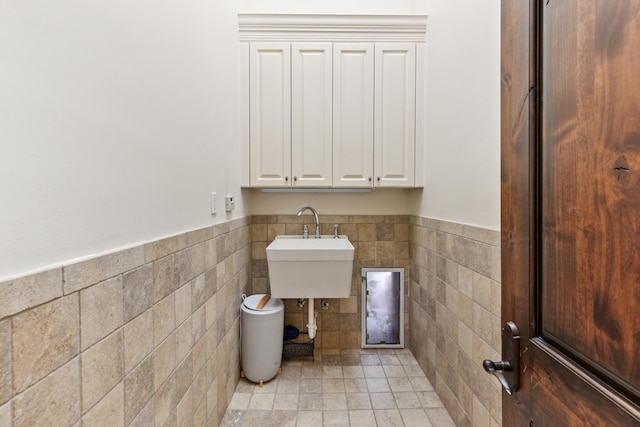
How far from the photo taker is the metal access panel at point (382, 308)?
8.11 feet

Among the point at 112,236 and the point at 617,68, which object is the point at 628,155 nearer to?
the point at 617,68

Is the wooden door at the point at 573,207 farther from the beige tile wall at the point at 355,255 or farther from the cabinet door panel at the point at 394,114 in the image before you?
the beige tile wall at the point at 355,255

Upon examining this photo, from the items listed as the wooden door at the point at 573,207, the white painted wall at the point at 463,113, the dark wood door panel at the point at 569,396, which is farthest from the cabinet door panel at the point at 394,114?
the dark wood door panel at the point at 569,396

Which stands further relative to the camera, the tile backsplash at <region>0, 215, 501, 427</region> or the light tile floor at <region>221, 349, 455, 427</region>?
the light tile floor at <region>221, 349, 455, 427</region>

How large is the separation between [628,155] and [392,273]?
216 centimetres

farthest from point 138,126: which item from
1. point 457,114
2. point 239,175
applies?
point 457,114

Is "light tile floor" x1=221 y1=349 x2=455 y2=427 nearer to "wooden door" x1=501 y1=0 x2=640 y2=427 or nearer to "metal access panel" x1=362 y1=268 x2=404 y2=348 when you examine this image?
"metal access panel" x1=362 y1=268 x2=404 y2=348

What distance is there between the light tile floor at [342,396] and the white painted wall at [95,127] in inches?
45.2

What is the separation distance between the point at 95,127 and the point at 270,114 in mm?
1499

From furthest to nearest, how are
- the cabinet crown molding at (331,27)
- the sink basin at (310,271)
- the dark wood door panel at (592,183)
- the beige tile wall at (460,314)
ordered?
the cabinet crown molding at (331,27)
the sink basin at (310,271)
the beige tile wall at (460,314)
the dark wood door panel at (592,183)

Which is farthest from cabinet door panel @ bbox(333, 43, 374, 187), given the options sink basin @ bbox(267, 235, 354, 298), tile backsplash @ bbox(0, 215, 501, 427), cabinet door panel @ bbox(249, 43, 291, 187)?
sink basin @ bbox(267, 235, 354, 298)

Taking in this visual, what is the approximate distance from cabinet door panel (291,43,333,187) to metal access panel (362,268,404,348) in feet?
2.91

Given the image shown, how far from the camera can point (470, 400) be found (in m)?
1.44

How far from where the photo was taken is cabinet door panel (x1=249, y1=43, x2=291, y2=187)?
6.90ft
